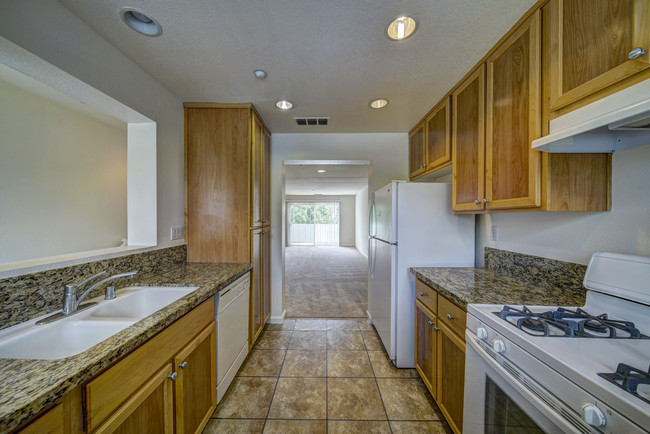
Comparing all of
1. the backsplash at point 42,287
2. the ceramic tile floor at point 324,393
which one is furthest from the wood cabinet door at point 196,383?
the backsplash at point 42,287

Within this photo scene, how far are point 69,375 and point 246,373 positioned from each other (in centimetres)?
158

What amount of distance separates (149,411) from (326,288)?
3.38 meters

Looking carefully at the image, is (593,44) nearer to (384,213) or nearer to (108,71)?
(384,213)

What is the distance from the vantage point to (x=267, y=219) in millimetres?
2666

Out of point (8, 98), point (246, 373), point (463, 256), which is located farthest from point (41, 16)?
point (463, 256)

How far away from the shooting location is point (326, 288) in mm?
4172

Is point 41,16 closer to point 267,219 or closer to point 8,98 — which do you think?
point 8,98

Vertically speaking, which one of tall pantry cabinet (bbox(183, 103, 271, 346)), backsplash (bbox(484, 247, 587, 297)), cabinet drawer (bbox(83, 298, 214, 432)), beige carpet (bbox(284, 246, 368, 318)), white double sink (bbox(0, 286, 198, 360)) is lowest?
beige carpet (bbox(284, 246, 368, 318))

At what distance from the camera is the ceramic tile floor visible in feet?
4.72

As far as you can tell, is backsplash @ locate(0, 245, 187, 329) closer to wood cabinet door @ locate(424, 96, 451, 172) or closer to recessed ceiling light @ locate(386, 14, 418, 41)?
recessed ceiling light @ locate(386, 14, 418, 41)

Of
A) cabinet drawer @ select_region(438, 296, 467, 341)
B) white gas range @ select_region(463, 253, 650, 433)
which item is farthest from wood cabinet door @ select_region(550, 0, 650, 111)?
cabinet drawer @ select_region(438, 296, 467, 341)

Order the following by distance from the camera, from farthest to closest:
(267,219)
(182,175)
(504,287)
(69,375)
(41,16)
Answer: (267,219) < (182,175) < (504,287) < (41,16) < (69,375)

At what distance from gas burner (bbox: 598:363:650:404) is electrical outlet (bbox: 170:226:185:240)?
2395 mm

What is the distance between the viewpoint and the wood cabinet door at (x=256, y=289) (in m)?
2.10
